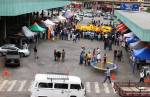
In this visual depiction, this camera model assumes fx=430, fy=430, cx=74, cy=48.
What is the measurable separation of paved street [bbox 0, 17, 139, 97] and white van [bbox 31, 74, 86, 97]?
268 cm

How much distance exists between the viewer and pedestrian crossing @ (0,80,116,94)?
3161cm

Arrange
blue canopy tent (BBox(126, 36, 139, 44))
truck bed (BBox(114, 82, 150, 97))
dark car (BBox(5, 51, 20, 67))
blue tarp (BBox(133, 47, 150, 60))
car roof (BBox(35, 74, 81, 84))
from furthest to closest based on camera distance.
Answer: blue canopy tent (BBox(126, 36, 139, 44)), blue tarp (BBox(133, 47, 150, 60)), dark car (BBox(5, 51, 20, 67)), car roof (BBox(35, 74, 81, 84)), truck bed (BBox(114, 82, 150, 97))

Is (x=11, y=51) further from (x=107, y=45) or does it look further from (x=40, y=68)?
(x=107, y=45)

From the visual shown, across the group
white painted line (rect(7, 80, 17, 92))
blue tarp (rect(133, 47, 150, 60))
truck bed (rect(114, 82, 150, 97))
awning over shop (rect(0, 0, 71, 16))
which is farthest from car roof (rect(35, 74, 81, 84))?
awning over shop (rect(0, 0, 71, 16))

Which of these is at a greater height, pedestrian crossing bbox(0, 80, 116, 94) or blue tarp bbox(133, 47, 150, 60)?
blue tarp bbox(133, 47, 150, 60)

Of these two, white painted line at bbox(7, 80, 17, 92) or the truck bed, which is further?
white painted line at bbox(7, 80, 17, 92)

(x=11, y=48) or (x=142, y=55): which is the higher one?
(x=142, y=55)

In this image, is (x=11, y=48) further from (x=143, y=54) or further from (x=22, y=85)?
(x=143, y=54)

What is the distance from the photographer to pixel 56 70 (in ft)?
130

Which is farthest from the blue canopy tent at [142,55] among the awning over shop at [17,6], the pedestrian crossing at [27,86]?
the awning over shop at [17,6]

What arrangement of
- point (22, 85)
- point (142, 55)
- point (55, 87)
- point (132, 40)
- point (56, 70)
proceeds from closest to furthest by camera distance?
1. point (55, 87)
2. point (22, 85)
3. point (56, 70)
4. point (142, 55)
5. point (132, 40)

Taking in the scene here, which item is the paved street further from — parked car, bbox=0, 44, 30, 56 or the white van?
the white van

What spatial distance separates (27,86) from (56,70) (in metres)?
7.33

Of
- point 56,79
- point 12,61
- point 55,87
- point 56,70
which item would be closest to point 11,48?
point 12,61
